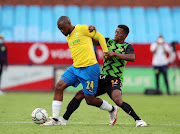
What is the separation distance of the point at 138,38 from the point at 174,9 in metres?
2.87

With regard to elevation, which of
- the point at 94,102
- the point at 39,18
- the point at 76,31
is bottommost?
the point at 94,102

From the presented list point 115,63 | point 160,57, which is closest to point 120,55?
point 115,63

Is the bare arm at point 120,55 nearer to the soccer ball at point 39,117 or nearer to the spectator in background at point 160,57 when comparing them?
the soccer ball at point 39,117

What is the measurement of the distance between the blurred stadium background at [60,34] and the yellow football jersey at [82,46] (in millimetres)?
9679

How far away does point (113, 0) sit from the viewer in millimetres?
20281

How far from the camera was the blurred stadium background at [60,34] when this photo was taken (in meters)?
15.8

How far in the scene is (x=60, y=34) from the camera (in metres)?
18.7

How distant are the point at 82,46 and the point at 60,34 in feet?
41.9

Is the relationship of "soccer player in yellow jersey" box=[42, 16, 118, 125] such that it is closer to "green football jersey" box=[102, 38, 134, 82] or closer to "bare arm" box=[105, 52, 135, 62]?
"bare arm" box=[105, 52, 135, 62]

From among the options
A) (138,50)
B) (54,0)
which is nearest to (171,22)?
(138,50)

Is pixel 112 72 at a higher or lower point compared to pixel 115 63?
lower

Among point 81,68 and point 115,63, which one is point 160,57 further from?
point 81,68

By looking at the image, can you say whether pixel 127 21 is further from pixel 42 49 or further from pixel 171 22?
pixel 42 49

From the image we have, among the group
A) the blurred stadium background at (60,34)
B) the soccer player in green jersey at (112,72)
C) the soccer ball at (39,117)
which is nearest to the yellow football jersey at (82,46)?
the soccer player in green jersey at (112,72)
